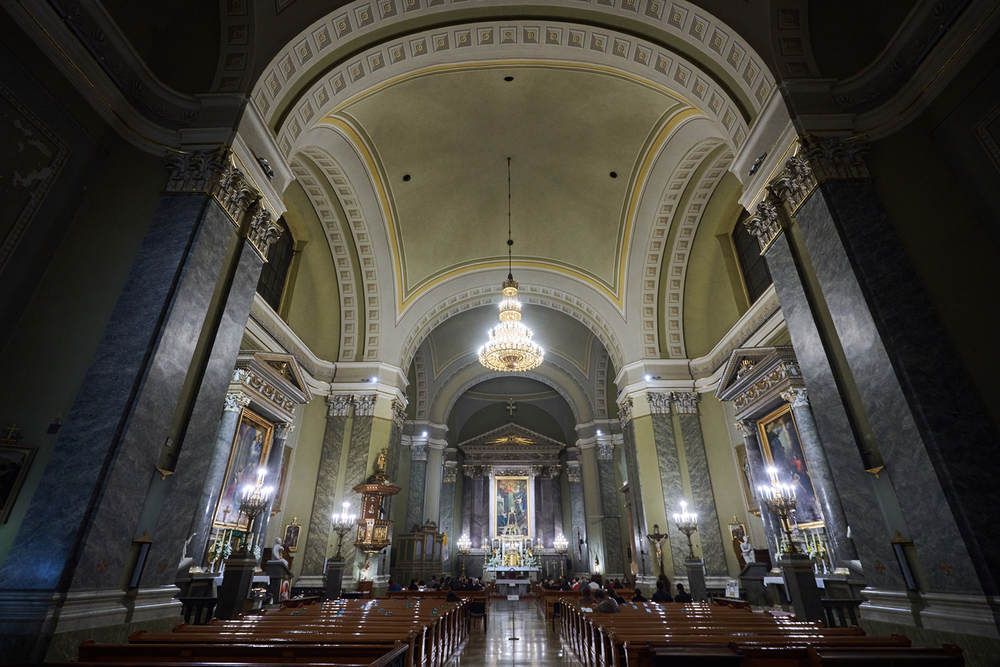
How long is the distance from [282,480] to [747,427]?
372 inches

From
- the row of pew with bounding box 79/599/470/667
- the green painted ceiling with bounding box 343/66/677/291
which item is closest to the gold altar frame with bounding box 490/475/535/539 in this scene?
the green painted ceiling with bounding box 343/66/677/291

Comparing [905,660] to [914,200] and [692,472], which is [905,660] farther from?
[692,472]

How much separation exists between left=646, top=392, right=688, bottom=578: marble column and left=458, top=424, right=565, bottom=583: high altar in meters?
11.9

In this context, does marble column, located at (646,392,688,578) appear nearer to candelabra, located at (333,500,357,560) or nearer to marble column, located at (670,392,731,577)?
marble column, located at (670,392,731,577)

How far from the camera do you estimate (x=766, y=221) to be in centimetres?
571

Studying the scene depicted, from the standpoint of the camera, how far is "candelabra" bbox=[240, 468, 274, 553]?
6.84m

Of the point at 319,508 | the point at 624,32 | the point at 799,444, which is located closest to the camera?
the point at 624,32

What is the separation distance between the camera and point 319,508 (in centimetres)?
1031

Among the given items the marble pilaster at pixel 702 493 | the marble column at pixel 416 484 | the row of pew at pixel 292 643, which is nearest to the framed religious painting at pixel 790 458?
the marble pilaster at pixel 702 493

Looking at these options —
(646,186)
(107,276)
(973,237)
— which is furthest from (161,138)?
(646,186)

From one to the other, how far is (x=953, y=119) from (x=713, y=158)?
209 inches

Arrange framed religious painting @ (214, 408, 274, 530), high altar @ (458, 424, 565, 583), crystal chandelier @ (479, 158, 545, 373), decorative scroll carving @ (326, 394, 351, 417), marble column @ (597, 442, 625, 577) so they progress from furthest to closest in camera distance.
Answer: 1. high altar @ (458, 424, 565, 583)
2. marble column @ (597, 442, 625, 577)
3. decorative scroll carving @ (326, 394, 351, 417)
4. crystal chandelier @ (479, 158, 545, 373)
5. framed religious painting @ (214, 408, 274, 530)

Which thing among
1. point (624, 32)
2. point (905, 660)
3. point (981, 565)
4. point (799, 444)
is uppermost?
point (624, 32)

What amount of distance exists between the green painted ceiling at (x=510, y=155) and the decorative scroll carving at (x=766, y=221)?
12.9ft
